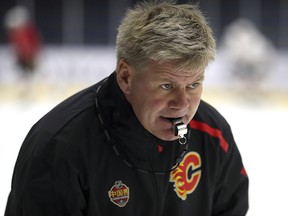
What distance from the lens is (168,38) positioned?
5.17ft

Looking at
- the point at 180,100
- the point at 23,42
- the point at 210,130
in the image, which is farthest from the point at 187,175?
the point at 23,42

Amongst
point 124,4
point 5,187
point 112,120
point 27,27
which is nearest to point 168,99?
point 112,120

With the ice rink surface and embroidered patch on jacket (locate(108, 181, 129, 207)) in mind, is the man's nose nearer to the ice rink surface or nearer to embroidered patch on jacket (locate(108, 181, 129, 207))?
embroidered patch on jacket (locate(108, 181, 129, 207))

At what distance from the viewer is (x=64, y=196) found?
1.67 meters

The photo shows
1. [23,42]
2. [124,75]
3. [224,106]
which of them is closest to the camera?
[124,75]

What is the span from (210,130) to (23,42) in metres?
8.52

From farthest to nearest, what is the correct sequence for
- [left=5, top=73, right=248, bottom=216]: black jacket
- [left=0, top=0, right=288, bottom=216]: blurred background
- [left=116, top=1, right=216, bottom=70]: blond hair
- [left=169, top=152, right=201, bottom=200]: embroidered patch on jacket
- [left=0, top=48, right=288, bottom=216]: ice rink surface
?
1. [left=0, top=0, right=288, bottom=216]: blurred background
2. [left=0, top=48, right=288, bottom=216]: ice rink surface
3. [left=169, top=152, right=201, bottom=200]: embroidered patch on jacket
4. [left=5, top=73, right=248, bottom=216]: black jacket
5. [left=116, top=1, right=216, bottom=70]: blond hair

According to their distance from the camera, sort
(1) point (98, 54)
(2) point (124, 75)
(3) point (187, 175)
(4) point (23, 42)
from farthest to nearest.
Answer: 1. (1) point (98, 54)
2. (4) point (23, 42)
3. (3) point (187, 175)
4. (2) point (124, 75)

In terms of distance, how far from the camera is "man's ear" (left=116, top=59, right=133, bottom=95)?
1690mm

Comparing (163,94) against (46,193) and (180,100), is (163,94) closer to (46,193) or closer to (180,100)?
(180,100)

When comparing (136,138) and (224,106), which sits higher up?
(136,138)

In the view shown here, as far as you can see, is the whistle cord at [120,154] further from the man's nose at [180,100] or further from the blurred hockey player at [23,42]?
the blurred hockey player at [23,42]

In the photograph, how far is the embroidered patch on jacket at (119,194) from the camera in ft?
5.86

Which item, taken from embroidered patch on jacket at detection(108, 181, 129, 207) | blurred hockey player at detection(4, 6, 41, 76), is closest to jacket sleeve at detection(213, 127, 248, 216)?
embroidered patch on jacket at detection(108, 181, 129, 207)
